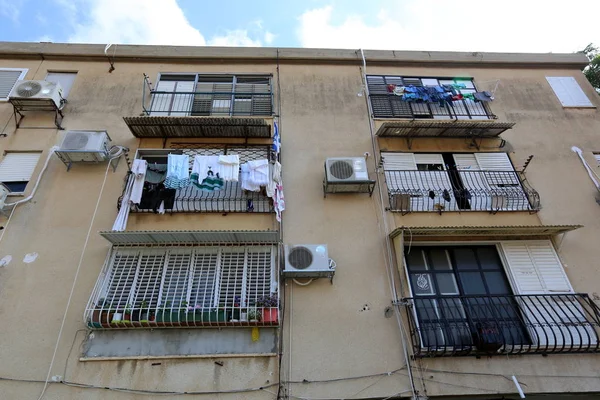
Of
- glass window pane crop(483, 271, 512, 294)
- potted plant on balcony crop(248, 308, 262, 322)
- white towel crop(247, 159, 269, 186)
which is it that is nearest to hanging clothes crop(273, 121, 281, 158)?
white towel crop(247, 159, 269, 186)

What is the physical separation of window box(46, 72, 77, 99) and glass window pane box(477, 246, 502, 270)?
40.1 feet

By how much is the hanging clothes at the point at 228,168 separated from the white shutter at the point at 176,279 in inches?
74.2

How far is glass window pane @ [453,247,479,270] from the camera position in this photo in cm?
774

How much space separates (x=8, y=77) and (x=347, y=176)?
10670 mm

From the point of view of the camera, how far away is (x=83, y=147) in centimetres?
806

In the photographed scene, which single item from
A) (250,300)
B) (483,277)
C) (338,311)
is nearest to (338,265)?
(338,311)

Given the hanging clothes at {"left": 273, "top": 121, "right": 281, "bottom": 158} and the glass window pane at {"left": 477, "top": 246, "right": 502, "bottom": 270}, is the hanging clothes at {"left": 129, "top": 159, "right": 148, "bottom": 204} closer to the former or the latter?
the hanging clothes at {"left": 273, "top": 121, "right": 281, "bottom": 158}

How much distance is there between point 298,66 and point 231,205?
5.49 meters

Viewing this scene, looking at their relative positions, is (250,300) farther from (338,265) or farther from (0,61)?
(0,61)

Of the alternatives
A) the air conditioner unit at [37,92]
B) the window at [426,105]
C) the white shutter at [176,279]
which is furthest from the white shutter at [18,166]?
the window at [426,105]

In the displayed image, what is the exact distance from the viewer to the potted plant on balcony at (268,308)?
6.33m

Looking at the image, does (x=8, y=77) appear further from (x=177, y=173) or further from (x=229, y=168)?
(x=229, y=168)

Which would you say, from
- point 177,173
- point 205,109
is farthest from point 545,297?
point 205,109

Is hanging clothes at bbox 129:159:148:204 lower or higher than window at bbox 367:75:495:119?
lower
